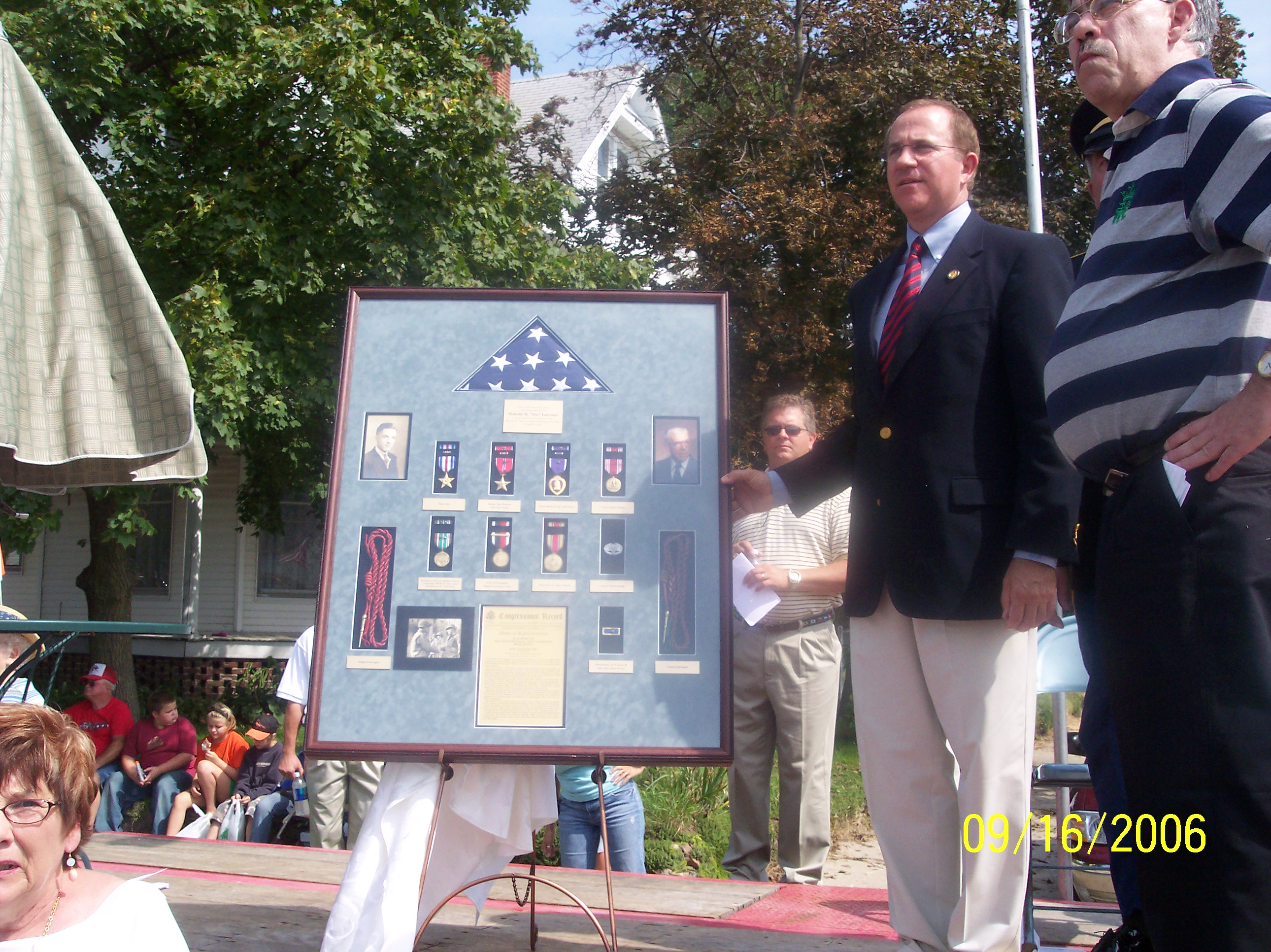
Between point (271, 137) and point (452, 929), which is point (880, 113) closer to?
point (271, 137)

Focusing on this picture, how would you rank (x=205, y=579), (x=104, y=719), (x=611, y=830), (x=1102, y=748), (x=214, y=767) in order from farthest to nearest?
(x=205, y=579) < (x=104, y=719) < (x=214, y=767) < (x=611, y=830) < (x=1102, y=748)

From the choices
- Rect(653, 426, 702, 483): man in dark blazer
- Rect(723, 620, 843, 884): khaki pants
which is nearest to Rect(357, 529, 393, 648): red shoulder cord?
Rect(653, 426, 702, 483): man in dark blazer

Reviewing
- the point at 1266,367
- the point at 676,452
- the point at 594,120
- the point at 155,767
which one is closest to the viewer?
the point at 1266,367

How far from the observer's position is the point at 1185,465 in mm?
1619

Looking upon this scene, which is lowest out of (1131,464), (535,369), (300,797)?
(300,797)

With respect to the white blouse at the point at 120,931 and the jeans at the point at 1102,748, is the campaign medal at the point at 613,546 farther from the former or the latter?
the white blouse at the point at 120,931

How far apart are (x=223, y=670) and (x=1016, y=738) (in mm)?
12565

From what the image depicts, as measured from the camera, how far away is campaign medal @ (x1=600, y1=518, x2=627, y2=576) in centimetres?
247

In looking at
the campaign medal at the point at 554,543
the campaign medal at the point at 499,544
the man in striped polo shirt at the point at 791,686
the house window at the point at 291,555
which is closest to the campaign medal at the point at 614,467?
the campaign medal at the point at 554,543

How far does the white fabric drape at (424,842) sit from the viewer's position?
7.40ft

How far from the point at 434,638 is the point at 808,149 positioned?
10.9m

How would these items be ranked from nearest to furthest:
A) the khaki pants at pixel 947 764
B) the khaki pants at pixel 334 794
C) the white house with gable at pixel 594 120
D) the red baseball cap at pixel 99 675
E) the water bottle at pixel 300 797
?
the khaki pants at pixel 947 764
the khaki pants at pixel 334 794
the water bottle at pixel 300 797
the red baseball cap at pixel 99 675
the white house with gable at pixel 594 120

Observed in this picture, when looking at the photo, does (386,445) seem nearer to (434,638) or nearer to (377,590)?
(377,590)
